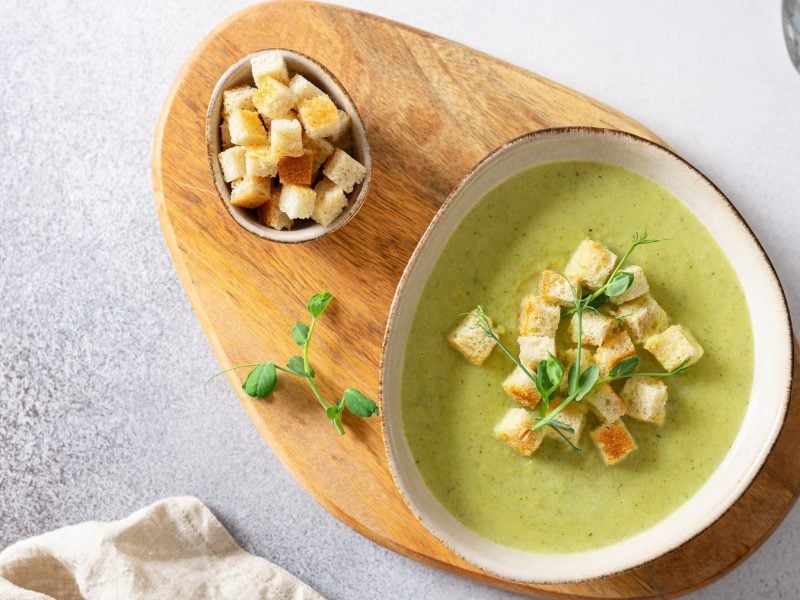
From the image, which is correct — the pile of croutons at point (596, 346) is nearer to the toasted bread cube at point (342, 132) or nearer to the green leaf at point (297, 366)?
the green leaf at point (297, 366)

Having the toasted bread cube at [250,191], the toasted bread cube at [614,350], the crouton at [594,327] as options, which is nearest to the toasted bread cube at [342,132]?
the toasted bread cube at [250,191]

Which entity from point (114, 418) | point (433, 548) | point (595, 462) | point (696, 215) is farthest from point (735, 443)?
point (114, 418)

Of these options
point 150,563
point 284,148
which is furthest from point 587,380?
point 150,563

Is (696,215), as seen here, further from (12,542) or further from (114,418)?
(12,542)

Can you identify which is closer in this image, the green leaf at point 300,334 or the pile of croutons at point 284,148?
the pile of croutons at point 284,148

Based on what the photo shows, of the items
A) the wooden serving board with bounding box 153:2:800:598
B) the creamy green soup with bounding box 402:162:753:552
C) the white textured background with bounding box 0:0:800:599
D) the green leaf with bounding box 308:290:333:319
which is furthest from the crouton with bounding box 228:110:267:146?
the white textured background with bounding box 0:0:800:599
